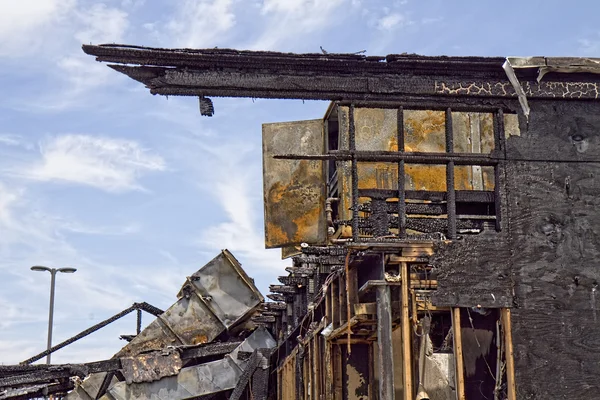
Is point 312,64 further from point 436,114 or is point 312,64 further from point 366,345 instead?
point 436,114

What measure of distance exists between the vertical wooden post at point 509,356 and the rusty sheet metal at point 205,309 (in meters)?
14.3

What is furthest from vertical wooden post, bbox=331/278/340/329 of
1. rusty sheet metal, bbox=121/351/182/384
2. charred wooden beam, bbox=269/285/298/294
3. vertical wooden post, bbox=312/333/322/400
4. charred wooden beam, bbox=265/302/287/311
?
rusty sheet metal, bbox=121/351/182/384

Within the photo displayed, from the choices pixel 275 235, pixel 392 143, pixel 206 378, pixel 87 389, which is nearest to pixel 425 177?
pixel 392 143

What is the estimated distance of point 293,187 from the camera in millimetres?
15828

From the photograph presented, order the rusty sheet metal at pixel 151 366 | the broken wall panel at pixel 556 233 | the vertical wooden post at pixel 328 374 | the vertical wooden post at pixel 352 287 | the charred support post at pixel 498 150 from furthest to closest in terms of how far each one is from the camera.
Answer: the rusty sheet metal at pixel 151 366 → the vertical wooden post at pixel 328 374 → the vertical wooden post at pixel 352 287 → the charred support post at pixel 498 150 → the broken wall panel at pixel 556 233

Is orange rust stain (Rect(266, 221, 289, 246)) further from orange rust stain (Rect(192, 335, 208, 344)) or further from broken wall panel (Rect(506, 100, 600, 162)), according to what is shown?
orange rust stain (Rect(192, 335, 208, 344))

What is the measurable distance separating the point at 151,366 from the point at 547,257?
576 inches

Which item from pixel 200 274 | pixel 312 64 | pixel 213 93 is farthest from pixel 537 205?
pixel 200 274

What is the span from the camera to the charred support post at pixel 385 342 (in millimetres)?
10938

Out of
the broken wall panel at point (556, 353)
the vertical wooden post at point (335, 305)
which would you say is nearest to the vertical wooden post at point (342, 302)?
the vertical wooden post at point (335, 305)

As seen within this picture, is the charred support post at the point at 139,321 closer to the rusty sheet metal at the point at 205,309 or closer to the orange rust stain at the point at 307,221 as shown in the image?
the rusty sheet metal at the point at 205,309

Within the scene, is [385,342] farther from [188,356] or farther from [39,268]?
[39,268]

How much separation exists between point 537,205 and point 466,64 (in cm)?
202

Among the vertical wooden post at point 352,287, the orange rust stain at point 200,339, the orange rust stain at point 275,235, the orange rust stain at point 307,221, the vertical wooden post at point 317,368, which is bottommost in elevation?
the orange rust stain at point 200,339
